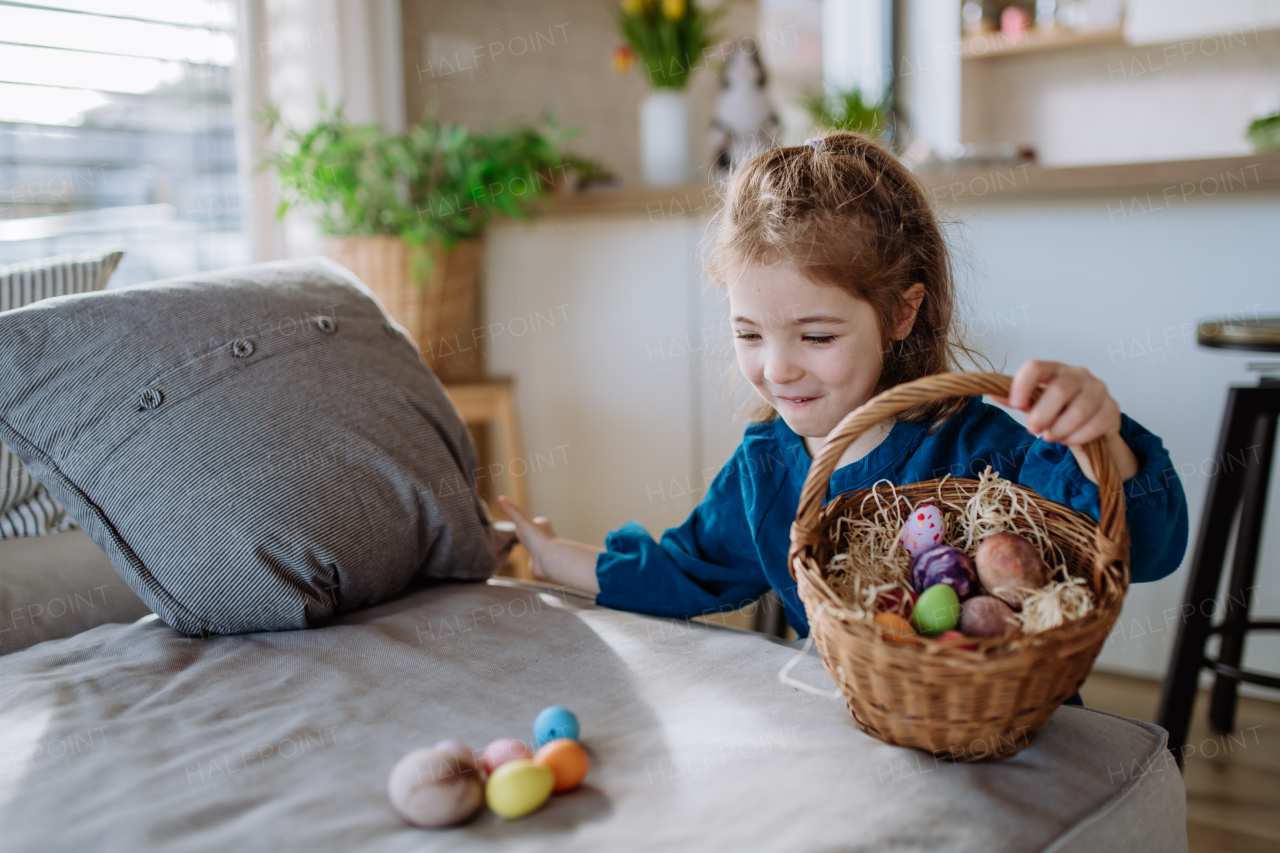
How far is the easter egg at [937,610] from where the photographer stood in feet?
2.55

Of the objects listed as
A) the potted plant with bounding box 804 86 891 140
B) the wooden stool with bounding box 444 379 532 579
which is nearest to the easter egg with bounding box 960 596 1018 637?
the wooden stool with bounding box 444 379 532 579

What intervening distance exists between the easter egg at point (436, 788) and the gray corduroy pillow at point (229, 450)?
386 millimetres

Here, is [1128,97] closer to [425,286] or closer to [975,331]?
[975,331]

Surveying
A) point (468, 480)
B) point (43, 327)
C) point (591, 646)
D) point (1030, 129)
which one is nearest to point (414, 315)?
point (468, 480)

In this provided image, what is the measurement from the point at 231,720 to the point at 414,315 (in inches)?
56.6

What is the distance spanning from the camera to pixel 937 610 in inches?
30.8

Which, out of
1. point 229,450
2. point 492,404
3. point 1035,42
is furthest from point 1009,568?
point 1035,42

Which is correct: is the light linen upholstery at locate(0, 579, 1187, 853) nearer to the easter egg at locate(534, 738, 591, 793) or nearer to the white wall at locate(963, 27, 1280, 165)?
the easter egg at locate(534, 738, 591, 793)

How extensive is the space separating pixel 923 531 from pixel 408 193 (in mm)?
1618

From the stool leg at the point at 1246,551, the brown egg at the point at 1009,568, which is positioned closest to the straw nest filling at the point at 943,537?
the brown egg at the point at 1009,568

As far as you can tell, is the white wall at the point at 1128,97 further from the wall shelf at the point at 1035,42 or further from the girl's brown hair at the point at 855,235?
the girl's brown hair at the point at 855,235

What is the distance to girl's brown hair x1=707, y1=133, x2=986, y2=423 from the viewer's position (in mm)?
983

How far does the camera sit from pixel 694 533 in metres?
1.20

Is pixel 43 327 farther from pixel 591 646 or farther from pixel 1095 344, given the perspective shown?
pixel 1095 344
